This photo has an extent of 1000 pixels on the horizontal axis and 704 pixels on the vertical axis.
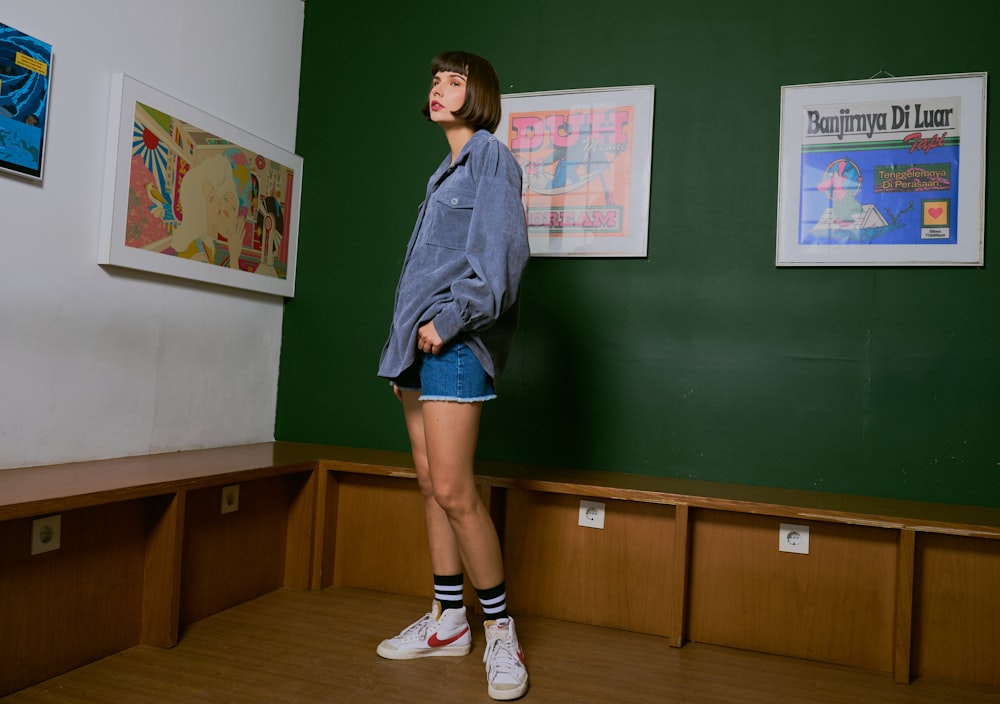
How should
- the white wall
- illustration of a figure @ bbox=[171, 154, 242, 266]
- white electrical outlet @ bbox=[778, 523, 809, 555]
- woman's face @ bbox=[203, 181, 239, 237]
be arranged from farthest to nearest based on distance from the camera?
woman's face @ bbox=[203, 181, 239, 237], illustration of a figure @ bbox=[171, 154, 242, 266], white electrical outlet @ bbox=[778, 523, 809, 555], the white wall

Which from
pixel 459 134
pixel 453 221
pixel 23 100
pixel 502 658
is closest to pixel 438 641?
pixel 502 658

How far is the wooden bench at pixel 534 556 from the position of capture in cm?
198

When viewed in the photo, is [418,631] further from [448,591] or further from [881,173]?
[881,173]

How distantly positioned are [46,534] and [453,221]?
123 centimetres

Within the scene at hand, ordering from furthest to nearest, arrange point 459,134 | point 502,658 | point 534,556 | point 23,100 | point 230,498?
point 534,556, point 230,498, point 23,100, point 459,134, point 502,658

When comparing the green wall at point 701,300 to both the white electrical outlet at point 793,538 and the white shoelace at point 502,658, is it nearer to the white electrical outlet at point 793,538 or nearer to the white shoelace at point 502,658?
the white electrical outlet at point 793,538

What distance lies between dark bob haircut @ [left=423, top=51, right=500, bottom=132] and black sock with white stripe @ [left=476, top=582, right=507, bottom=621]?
1.19 meters

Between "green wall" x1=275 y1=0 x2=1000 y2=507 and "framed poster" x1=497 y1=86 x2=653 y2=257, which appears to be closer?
"green wall" x1=275 y1=0 x2=1000 y2=507

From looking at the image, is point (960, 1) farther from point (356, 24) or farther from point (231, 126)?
point (231, 126)

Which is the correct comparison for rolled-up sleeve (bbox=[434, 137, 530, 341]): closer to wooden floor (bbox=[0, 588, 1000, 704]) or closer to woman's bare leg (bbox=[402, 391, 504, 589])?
woman's bare leg (bbox=[402, 391, 504, 589])

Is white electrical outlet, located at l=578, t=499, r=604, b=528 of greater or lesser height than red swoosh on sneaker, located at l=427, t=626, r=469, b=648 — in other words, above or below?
above

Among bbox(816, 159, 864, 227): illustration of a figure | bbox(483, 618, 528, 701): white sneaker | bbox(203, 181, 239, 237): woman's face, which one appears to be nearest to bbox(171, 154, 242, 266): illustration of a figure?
bbox(203, 181, 239, 237): woman's face

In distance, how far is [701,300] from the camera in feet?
9.17

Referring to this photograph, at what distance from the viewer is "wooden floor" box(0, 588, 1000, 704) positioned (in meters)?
1.85
